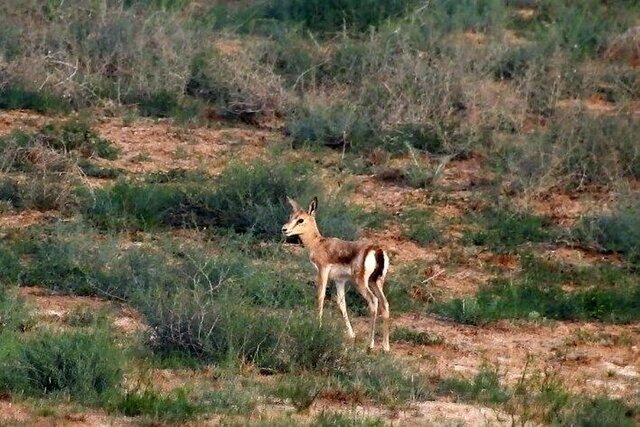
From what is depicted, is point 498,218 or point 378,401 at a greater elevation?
point 378,401

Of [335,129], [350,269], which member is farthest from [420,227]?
[350,269]

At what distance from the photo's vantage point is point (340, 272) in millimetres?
12281

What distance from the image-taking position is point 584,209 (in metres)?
16.7

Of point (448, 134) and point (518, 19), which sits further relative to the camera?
point (518, 19)

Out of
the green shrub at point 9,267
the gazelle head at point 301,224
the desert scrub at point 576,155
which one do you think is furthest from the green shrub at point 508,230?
the green shrub at point 9,267

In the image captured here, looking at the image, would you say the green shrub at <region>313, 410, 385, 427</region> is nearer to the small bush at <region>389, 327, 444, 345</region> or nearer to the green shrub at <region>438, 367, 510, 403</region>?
the green shrub at <region>438, 367, 510, 403</region>

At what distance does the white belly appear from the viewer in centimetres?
1222

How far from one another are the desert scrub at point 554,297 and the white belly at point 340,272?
1.53 m

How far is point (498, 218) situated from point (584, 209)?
1.10 meters

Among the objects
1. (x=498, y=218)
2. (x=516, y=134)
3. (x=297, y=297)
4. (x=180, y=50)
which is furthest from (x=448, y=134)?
(x=297, y=297)

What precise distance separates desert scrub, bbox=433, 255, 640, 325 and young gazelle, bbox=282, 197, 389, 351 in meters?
1.30

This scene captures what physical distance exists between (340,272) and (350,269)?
0.13 meters

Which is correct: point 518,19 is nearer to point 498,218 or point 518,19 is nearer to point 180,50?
point 180,50

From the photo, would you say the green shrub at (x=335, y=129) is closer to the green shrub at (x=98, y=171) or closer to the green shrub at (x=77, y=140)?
the green shrub at (x=77, y=140)
